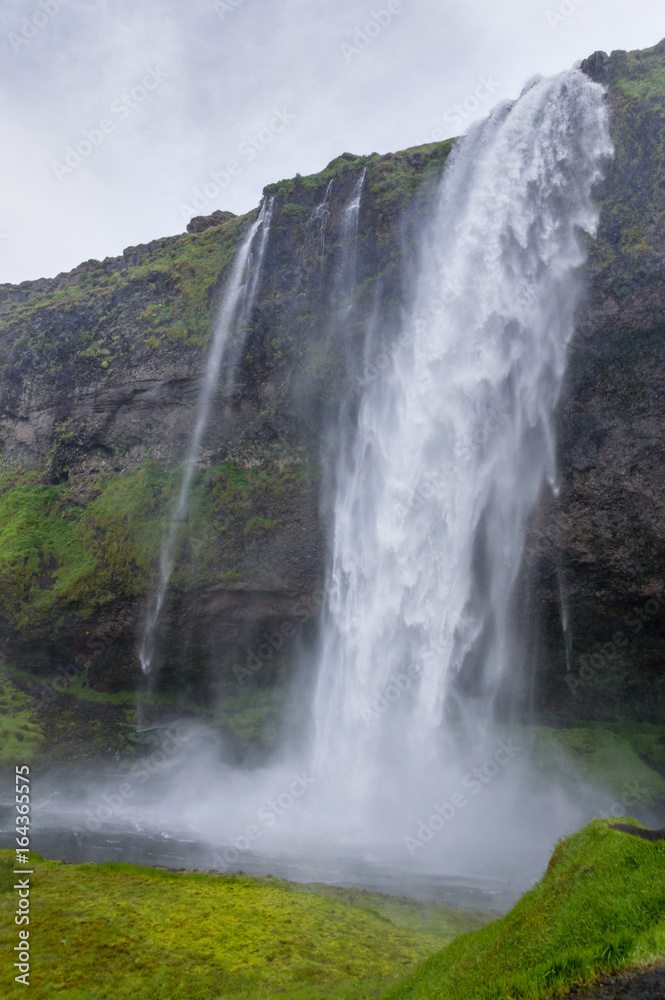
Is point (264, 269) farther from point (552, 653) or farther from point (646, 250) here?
point (552, 653)

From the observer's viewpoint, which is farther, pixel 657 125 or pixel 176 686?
pixel 176 686

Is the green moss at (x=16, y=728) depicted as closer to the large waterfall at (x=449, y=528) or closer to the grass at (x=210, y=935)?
the large waterfall at (x=449, y=528)

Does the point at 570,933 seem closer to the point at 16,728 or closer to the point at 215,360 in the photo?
the point at 16,728

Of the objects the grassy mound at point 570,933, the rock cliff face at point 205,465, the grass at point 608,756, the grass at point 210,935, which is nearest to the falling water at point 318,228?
the rock cliff face at point 205,465

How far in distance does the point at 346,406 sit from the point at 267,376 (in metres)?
5.98

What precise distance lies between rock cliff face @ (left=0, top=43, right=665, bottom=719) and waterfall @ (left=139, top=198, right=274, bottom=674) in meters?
0.66

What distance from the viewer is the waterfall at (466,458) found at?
94.1ft

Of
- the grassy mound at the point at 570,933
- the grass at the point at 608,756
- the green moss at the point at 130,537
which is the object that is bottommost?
the grass at the point at 608,756

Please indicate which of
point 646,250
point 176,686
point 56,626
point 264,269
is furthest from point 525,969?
point 264,269

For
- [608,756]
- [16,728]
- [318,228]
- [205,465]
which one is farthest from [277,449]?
[608,756]

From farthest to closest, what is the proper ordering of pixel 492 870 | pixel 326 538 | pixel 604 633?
1. pixel 326 538
2. pixel 604 633
3. pixel 492 870

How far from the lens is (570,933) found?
293 inches

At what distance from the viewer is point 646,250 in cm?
2598

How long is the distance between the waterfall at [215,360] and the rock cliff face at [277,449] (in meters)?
0.66
